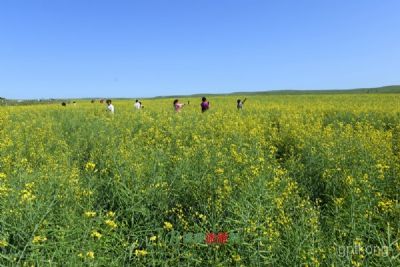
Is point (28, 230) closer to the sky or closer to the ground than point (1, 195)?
closer to the ground

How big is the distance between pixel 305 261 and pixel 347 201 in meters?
1.82

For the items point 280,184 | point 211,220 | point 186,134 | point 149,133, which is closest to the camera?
point 211,220

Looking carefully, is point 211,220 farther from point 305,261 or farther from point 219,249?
point 305,261

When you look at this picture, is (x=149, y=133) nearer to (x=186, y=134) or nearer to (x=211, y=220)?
(x=186, y=134)

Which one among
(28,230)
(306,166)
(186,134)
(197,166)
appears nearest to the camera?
(28,230)

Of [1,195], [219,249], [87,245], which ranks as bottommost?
[219,249]

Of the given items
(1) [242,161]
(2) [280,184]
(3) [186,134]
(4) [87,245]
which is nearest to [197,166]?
(1) [242,161]

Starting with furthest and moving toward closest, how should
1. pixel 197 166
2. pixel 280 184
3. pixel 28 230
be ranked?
1. pixel 197 166
2. pixel 280 184
3. pixel 28 230

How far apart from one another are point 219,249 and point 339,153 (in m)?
4.34

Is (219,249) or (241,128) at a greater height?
(241,128)

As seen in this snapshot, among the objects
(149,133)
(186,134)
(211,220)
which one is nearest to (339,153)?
(211,220)

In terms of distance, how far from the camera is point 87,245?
3.63 metres

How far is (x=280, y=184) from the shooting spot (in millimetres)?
5664

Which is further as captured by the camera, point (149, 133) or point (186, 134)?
point (149, 133)
